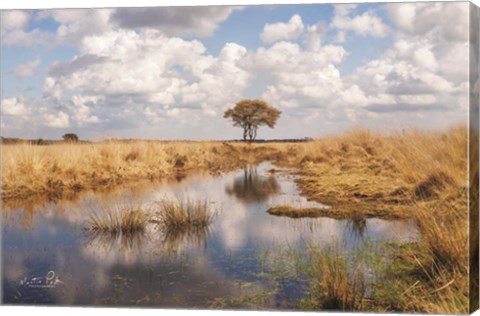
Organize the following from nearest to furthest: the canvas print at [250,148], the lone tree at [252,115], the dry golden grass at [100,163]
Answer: the canvas print at [250,148] → the lone tree at [252,115] → the dry golden grass at [100,163]

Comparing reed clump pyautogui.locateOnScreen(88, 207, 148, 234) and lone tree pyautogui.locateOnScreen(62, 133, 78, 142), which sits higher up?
lone tree pyautogui.locateOnScreen(62, 133, 78, 142)

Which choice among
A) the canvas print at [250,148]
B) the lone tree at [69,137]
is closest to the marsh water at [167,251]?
the canvas print at [250,148]

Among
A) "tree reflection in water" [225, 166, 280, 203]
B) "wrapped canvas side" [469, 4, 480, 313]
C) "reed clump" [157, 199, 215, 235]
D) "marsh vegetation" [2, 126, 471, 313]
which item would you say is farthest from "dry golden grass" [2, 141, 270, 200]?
"wrapped canvas side" [469, 4, 480, 313]

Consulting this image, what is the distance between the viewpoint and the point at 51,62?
23.4 feet

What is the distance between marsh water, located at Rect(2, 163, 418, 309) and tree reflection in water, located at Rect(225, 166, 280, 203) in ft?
0.41

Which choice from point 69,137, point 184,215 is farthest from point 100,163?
point 184,215

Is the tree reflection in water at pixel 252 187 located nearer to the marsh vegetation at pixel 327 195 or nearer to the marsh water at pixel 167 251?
the marsh vegetation at pixel 327 195

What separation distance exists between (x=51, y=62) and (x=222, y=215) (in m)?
2.59

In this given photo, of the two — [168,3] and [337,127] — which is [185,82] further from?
[337,127]

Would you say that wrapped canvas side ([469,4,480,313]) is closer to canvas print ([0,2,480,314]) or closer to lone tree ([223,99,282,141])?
canvas print ([0,2,480,314])

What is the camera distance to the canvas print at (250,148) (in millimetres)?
5961

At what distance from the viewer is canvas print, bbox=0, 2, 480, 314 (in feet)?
19.6

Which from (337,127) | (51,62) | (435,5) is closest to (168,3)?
(51,62)

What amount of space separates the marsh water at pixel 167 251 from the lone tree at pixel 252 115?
2.92 feet
